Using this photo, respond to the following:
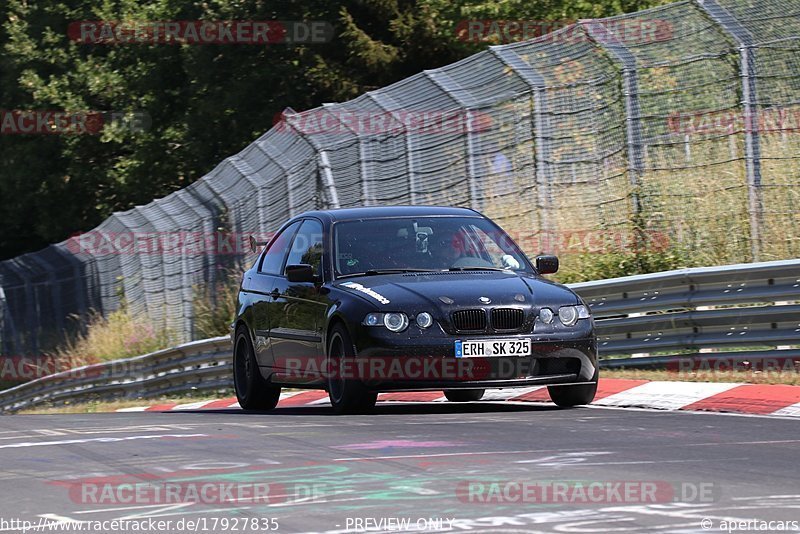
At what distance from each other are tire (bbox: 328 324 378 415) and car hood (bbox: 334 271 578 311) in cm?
35

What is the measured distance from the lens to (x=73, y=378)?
26531mm

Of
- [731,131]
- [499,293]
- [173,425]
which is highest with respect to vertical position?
[731,131]

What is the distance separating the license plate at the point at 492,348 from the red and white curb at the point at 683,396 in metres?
1.11

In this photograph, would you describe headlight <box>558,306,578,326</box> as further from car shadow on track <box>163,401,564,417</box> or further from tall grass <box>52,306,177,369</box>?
tall grass <box>52,306,177,369</box>

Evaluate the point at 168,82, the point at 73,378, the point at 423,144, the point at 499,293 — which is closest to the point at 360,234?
the point at 499,293

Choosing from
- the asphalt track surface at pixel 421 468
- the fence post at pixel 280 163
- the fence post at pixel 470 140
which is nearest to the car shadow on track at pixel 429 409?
the asphalt track surface at pixel 421 468

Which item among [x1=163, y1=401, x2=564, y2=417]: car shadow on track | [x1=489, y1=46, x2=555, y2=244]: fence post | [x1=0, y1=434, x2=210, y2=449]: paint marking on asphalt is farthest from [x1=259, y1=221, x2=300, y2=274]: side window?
[x1=489, y1=46, x2=555, y2=244]: fence post

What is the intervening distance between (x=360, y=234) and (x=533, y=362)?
2.03 metres

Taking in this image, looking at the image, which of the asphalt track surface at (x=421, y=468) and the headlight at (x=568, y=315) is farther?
the headlight at (x=568, y=315)

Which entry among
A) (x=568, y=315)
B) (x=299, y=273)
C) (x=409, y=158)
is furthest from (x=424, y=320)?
(x=409, y=158)

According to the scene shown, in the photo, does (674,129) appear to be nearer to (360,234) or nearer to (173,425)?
(360,234)

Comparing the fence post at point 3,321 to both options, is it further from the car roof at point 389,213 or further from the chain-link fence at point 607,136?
the car roof at point 389,213

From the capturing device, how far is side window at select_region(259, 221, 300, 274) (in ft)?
44.9

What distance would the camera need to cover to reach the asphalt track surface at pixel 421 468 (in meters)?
6.50
